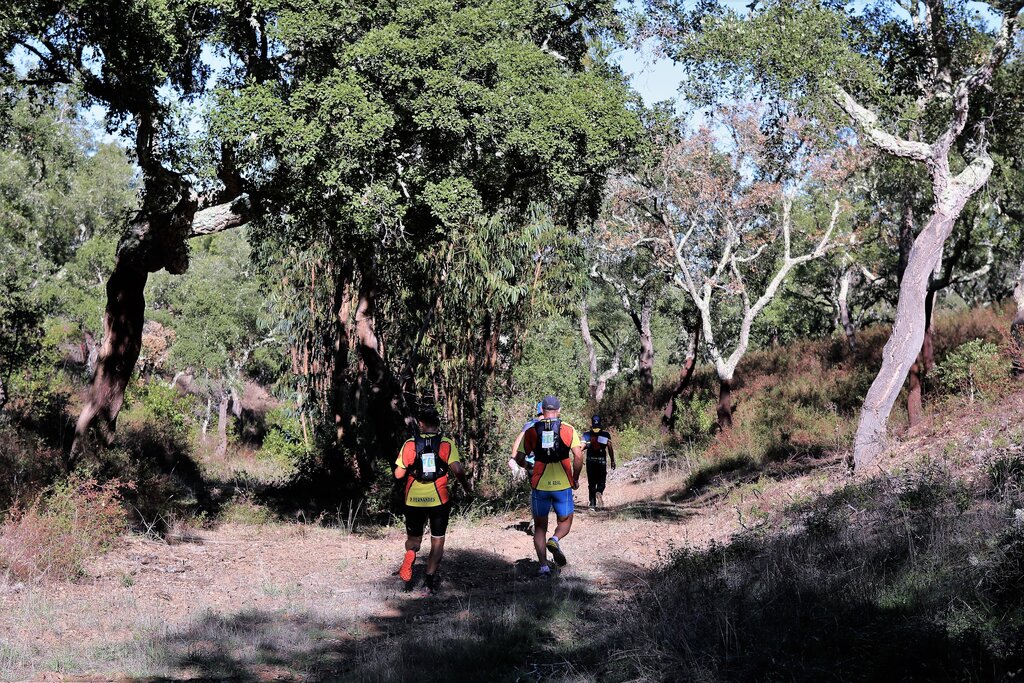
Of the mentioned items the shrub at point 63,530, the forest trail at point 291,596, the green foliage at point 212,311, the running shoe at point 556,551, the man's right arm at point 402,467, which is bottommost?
the forest trail at point 291,596

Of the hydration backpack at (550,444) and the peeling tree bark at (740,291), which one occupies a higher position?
the peeling tree bark at (740,291)

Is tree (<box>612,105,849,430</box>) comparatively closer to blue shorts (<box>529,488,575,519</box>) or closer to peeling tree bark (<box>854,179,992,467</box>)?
peeling tree bark (<box>854,179,992,467</box>)

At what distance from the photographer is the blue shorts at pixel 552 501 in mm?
9586

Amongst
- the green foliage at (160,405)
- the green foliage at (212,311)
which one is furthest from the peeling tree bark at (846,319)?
the green foliage at (212,311)

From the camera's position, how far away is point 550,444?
9.48 meters

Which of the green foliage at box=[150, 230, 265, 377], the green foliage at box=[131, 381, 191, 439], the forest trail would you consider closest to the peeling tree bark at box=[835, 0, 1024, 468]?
the forest trail

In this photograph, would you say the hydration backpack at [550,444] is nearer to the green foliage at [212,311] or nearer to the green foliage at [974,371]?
the green foliage at [974,371]

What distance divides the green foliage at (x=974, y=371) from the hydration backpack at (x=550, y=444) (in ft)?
32.2

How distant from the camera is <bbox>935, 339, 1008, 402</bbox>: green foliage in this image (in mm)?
16609

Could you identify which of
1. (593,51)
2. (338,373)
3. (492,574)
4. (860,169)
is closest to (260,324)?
(338,373)

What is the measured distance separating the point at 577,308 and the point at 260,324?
8808 millimetres

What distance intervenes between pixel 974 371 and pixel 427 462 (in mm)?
12675

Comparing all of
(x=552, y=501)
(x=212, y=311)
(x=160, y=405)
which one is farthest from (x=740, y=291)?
(x=212, y=311)

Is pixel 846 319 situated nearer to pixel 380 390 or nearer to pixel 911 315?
pixel 911 315
